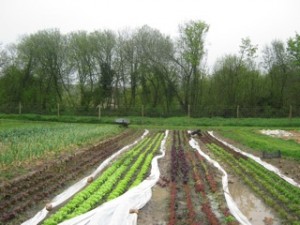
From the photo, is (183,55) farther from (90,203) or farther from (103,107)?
(90,203)

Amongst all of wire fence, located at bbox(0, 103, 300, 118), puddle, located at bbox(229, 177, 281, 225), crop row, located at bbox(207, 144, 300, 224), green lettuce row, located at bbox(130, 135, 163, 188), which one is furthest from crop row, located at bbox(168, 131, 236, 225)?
wire fence, located at bbox(0, 103, 300, 118)

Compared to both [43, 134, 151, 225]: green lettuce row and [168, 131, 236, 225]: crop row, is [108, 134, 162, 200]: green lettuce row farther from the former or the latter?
[168, 131, 236, 225]: crop row

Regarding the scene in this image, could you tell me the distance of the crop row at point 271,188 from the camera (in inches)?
313

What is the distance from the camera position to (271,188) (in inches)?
379

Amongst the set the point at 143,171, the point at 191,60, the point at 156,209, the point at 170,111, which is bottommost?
the point at 156,209

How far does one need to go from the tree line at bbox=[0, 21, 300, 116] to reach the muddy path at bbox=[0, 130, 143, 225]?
28.4m

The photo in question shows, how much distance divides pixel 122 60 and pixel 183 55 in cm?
772

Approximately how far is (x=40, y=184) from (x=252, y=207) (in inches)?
210

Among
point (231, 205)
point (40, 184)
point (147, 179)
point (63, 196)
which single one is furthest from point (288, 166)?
point (40, 184)

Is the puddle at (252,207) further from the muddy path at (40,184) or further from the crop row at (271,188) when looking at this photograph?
the muddy path at (40,184)

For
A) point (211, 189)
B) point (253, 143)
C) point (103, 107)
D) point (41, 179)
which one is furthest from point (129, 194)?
point (103, 107)

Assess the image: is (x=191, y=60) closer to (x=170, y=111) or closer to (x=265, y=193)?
(x=170, y=111)

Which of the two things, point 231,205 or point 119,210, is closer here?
point 119,210

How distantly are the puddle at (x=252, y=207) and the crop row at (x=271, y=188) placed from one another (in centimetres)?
17
